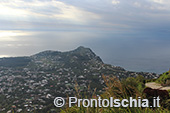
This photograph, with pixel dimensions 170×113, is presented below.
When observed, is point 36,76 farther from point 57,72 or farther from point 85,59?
point 85,59

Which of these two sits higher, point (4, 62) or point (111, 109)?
point (111, 109)

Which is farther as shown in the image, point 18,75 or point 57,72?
point 57,72

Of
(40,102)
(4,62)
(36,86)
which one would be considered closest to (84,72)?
(36,86)

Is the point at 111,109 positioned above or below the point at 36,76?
above

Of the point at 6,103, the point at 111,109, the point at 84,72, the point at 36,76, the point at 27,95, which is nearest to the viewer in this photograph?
the point at 111,109

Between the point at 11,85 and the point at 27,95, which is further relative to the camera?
the point at 11,85

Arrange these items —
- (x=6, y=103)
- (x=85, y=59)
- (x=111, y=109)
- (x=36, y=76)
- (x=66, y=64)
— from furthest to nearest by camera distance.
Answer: (x=85, y=59)
(x=66, y=64)
(x=36, y=76)
(x=6, y=103)
(x=111, y=109)

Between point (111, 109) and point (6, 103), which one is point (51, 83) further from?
point (111, 109)

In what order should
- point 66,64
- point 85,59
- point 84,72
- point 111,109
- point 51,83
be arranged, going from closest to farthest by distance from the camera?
point 111,109, point 51,83, point 84,72, point 66,64, point 85,59

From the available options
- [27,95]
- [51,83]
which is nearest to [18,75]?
[51,83]
